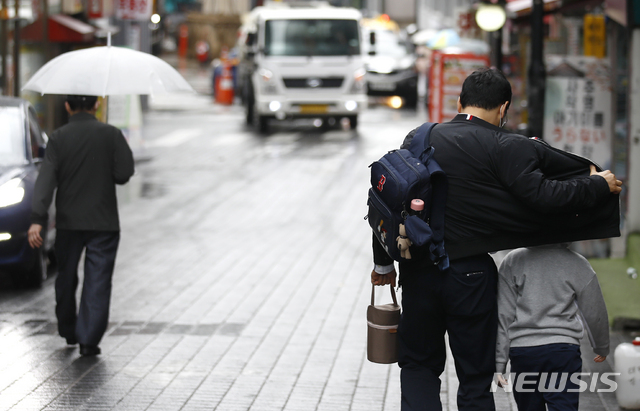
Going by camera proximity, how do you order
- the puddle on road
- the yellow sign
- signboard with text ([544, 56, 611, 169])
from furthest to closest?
the puddle on road
the yellow sign
signboard with text ([544, 56, 611, 169])

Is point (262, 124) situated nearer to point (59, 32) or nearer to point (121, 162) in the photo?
point (59, 32)

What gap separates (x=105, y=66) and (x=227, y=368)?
2.17 m

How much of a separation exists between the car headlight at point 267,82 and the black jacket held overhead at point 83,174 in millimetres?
14998

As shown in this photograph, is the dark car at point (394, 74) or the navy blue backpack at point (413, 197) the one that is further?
the dark car at point (394, 74)

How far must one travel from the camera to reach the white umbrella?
6027mm

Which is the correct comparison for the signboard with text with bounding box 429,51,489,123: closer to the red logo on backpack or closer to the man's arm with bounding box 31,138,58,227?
the man's arm with bounding box 31,138,58,227

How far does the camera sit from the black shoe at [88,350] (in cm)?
614

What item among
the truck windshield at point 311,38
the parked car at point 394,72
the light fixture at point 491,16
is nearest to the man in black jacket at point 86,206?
the light fixture at point 491,16

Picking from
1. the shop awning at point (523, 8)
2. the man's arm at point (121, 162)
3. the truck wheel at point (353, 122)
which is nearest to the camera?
the man's arm at point (121, 162)

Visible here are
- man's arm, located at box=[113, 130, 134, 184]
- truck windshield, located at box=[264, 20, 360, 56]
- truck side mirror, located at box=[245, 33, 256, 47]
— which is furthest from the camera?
truck side mirror, located at box=[245, 33, 256, 47]

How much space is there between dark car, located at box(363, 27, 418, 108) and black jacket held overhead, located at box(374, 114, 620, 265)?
2373 centimetres

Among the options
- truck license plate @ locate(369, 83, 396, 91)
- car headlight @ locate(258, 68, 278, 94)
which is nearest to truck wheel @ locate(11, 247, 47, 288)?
car headlight @ locate(258, 68, 278, 94)

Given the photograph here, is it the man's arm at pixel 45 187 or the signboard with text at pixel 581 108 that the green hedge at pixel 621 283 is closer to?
the signboard with text at pixel 581 108

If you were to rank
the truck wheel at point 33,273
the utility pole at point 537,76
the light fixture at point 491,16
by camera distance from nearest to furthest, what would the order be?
the truck wheel at point 33,273 → the utility pole at point 537,76 → the light fixture at point 491,16
